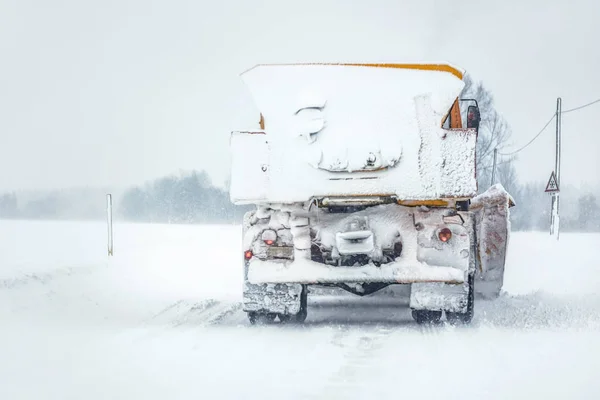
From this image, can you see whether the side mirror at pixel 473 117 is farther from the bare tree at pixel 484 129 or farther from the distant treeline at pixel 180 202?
the distant treeline at pixel 180 202

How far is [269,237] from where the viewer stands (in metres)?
7.05

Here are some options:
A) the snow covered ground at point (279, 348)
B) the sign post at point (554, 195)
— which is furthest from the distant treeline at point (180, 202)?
the snow covered ground at point (279, 348)

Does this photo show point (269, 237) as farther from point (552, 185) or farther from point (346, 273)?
point (552, 185)

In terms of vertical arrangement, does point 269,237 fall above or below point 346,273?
above

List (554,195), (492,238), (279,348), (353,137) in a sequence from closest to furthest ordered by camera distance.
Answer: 1. (279,348)
2. (353,137)
3. (492,238)
4. (554,195)

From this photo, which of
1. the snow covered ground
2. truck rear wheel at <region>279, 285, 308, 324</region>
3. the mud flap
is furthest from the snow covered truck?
the mud flap

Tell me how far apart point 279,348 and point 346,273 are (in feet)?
4.36

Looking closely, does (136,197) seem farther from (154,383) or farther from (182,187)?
(154,383)

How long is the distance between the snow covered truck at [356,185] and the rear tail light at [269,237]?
10 mm

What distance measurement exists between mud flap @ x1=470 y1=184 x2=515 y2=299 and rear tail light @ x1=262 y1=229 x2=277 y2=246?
319 centimetres

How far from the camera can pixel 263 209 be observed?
718cm

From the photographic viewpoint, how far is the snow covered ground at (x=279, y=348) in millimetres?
4309

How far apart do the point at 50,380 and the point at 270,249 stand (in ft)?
9.56

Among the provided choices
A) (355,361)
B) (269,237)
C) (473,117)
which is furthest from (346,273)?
(473,117)
